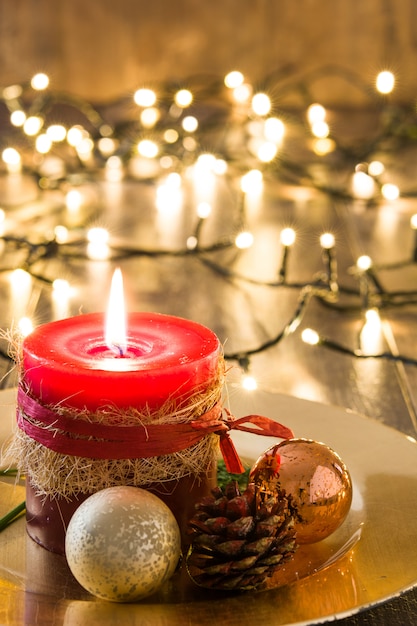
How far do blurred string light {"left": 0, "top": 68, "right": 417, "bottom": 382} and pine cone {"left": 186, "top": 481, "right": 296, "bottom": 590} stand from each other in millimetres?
516

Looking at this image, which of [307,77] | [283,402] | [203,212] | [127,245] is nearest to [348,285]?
[203,212]

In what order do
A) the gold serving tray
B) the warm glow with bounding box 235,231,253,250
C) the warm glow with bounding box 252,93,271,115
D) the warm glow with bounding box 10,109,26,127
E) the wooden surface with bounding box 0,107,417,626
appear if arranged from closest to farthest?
the gold serving tray
the wooden surface with bounding box 0,107,417,626
the warm glow with bounding box 235,231,253,250
the warm glow with bounding box 10,109,26,127
the warm glow with bounding box 252,93,271,115

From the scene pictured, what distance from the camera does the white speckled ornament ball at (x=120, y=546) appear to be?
46cm

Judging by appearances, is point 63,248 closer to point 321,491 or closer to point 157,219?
point 157,219

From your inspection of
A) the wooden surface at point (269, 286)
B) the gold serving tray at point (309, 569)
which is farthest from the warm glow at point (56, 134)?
the gold serving tray at point (309, 569)

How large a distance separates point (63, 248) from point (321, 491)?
0.85 meters

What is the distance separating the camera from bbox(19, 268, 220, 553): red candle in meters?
0.50

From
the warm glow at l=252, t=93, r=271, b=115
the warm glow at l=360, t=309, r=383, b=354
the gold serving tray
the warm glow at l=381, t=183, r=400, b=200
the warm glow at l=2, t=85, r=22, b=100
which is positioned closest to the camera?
the gold serving tray

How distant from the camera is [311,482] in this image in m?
0.55

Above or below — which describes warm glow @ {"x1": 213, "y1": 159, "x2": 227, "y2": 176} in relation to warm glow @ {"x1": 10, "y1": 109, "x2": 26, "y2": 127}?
below

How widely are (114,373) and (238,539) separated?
107mm

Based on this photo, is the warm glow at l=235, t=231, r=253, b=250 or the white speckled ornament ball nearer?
the white speckled ornament ball

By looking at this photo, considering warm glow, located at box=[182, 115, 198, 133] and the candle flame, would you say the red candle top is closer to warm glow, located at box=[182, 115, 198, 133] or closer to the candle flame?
the candle flame

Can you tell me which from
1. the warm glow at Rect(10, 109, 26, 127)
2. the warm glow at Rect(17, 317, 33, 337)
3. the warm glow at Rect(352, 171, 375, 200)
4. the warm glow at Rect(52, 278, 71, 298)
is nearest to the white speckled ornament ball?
the warm glow at Rect(17, 317, 33, 337)
